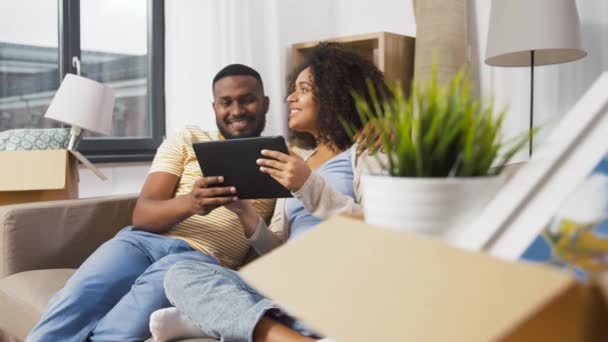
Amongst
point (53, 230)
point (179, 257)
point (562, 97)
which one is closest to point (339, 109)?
point (179, 257)

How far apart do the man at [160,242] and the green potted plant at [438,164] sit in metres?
0.98

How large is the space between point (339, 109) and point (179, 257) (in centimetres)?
62

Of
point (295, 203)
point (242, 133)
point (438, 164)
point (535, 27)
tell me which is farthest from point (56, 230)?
point (535, 27)

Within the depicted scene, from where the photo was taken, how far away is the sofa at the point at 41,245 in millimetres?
1572

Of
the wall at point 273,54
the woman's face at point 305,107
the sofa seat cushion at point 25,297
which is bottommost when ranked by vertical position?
the sofa seat cushion at point 25,297

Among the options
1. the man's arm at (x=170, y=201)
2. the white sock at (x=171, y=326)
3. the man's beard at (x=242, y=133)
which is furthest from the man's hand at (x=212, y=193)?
the man's beard at (x=242, y=133)

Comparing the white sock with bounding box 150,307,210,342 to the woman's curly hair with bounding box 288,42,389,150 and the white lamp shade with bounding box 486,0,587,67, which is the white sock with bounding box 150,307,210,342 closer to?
the woman's curly hair with bounding box 288,42,389,150

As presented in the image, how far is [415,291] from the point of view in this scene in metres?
0.38

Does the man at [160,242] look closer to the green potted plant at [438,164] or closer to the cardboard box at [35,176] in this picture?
the cardboard box at [35,176]

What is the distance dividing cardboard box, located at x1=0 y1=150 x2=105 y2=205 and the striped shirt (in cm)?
41

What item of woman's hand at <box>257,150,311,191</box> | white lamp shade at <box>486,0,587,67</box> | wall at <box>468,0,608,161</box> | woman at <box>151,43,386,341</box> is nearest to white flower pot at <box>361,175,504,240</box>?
woman at <box>151,43,386,341</box>

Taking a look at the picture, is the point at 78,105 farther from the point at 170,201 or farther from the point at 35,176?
the point at 170,201

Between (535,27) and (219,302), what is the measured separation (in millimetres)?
1424

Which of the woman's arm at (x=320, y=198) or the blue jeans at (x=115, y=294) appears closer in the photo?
the woman's arm at (x=320, y=198)
